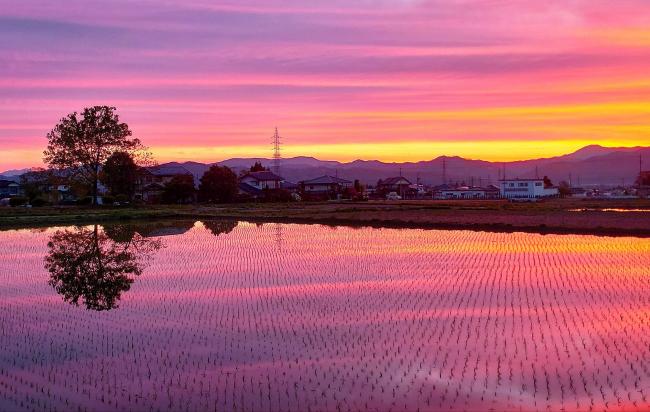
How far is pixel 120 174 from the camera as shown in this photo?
Answer: 5072 cm

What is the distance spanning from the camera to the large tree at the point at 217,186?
182ft

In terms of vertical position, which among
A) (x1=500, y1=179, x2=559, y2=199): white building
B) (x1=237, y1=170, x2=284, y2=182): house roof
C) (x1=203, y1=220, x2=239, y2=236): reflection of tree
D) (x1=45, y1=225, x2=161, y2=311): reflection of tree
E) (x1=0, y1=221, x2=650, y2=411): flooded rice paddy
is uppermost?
(x1=237, y1=170, x2=284, y2=182): house roof

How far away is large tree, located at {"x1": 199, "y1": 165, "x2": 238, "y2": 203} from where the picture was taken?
5534 cm

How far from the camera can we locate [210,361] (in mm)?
8391

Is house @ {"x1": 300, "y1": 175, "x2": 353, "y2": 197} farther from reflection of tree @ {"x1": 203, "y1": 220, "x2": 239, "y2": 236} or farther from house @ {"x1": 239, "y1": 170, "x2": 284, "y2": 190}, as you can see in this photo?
reflection of tree @ {"x1": 203, "y1": 220, "x2": 239, "y2": 236}

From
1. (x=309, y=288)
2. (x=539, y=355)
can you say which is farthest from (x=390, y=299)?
(x=539, y=355)

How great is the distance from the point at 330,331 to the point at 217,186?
46.7m

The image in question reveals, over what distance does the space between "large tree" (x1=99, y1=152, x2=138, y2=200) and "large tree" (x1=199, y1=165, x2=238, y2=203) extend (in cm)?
558

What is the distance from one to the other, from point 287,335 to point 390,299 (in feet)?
10.2

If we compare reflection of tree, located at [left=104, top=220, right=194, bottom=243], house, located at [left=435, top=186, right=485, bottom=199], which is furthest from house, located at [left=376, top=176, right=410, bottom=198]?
reflection of tree, located at [left=104, top=220, right=194, bottom=243]

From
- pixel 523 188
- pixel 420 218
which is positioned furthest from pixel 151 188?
pixel 523 188

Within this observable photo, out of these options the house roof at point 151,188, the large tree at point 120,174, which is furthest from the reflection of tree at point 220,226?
the house roof at point 151,188

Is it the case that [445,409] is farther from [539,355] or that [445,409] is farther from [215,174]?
[215,174]

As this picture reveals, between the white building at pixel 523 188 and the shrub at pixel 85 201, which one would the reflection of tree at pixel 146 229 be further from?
the white building at pixel 523 188
